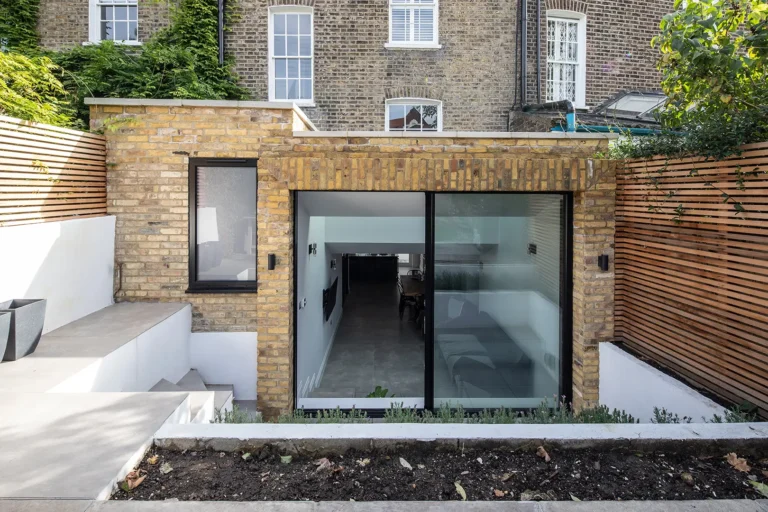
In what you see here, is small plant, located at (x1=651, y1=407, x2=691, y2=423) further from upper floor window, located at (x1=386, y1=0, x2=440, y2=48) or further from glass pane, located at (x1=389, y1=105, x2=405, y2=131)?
upper floor window, located at (x1=386, y1=0, x2=440, y2=48)

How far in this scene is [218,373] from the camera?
5531 millimetres

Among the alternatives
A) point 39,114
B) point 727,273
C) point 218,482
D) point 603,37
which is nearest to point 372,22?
point 603,37

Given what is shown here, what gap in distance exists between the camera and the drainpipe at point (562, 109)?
23.8 ft

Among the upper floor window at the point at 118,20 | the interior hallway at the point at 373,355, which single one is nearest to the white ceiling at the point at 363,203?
the interior hallway at the point at 373,355

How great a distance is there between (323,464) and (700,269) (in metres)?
3.42

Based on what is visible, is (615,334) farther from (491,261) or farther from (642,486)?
(642,486)

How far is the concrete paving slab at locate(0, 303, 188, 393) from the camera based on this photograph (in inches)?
133

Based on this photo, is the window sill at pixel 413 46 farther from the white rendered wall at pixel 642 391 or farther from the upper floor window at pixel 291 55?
the white rendered wall at pixel 642 391

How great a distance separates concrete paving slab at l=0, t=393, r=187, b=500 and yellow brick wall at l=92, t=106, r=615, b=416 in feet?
7.12

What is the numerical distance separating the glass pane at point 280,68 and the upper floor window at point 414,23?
227cm

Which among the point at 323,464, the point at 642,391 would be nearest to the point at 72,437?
the point at 323,464

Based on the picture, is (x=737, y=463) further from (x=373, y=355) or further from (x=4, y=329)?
(x=373, y=355)

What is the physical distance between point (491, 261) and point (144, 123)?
4.26m

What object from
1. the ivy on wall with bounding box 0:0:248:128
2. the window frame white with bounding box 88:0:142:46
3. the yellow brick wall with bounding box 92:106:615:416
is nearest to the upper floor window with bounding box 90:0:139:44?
the window frame white with bounding box 88:0:142:46
